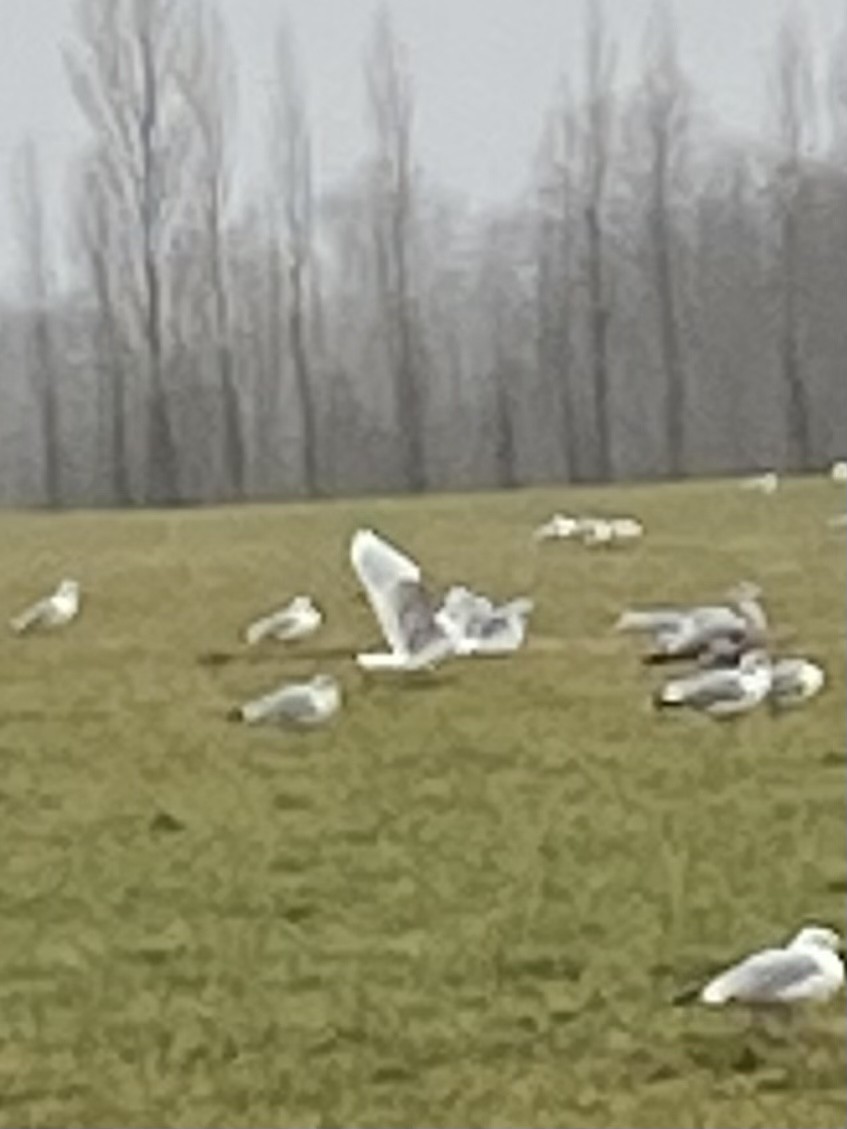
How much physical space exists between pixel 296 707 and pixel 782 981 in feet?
12.1

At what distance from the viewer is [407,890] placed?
5613 mm

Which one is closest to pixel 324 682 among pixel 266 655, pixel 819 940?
pixel 266 655

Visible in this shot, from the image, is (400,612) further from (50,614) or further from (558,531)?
(558,531)

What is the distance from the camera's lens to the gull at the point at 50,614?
1156cm

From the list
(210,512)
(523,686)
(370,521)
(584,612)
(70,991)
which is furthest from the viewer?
(210,512)

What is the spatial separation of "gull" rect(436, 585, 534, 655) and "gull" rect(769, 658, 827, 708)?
1252 mm

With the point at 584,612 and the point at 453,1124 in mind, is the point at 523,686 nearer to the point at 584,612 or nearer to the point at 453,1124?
the point at 584,612

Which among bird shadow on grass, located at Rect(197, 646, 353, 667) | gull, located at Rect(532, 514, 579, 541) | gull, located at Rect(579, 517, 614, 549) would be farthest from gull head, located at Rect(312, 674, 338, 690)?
gull, located at Rect(532, 514, 579, 541)

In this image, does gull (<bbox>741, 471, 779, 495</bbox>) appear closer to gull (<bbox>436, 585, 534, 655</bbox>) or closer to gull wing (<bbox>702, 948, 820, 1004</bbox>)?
gull (<bbox>436, 585, 534, 655</bbox>)

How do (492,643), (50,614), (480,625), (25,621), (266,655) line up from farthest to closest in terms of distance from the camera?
1. (50,614)
2. (25,621)
3. (266,655)
4. (480,625)
5. (492,643)

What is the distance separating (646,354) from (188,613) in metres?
24.2

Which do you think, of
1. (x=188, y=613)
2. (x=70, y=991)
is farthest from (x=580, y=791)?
(x=188, y=613)

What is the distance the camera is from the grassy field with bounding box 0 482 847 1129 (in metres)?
4.35

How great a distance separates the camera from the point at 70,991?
4.98 m
